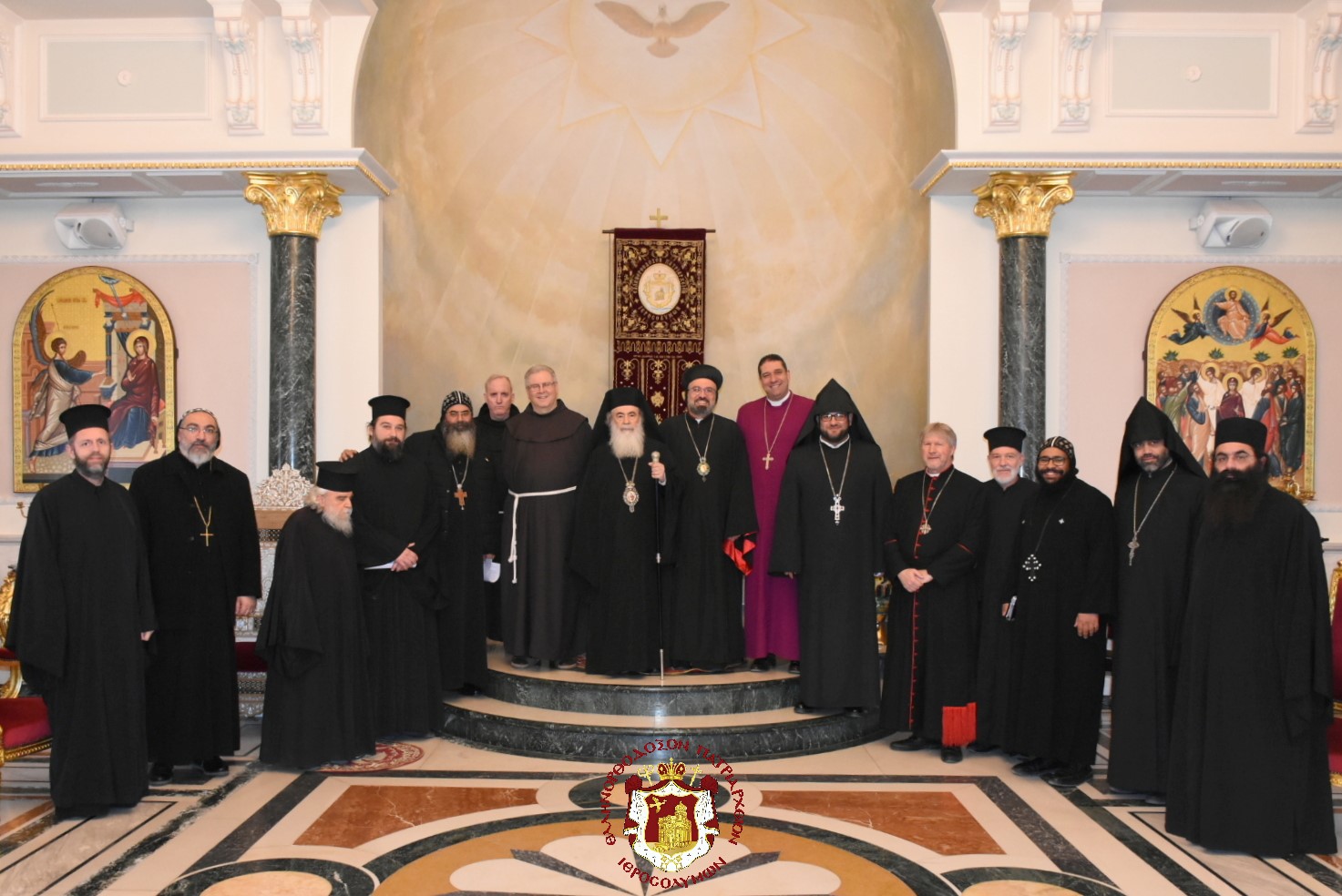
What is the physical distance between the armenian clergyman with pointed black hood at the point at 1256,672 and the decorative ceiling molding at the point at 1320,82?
394 centimetres

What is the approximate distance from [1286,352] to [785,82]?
4.33 m

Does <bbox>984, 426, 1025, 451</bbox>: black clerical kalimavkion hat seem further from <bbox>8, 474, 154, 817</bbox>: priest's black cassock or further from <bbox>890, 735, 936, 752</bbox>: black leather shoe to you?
<bbox>8, 474, 154, 817</bbox>: priest's black cassock

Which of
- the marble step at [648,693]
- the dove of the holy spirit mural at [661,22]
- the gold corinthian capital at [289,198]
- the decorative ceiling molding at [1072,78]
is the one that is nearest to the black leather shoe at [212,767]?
the marble step at [648,693]

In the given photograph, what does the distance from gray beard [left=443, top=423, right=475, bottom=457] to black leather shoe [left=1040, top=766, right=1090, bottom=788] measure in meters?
3.71

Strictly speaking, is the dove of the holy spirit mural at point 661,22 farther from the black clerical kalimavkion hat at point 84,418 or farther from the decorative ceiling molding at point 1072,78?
the black clerical kalimavkion hat at point 84,418

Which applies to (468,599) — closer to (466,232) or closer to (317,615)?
(317,615)

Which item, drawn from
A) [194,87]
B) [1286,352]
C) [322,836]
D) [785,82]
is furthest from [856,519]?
[194,87]

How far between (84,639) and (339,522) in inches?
51.3

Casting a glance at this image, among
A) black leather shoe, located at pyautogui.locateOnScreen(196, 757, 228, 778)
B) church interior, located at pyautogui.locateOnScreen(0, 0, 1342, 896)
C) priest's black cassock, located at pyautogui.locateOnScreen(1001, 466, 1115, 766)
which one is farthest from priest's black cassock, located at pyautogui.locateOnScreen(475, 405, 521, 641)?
priest's black cassock, located at pyautogui.locateOnScreen(1001, 466, 1115, 766)

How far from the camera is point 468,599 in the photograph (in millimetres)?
6977

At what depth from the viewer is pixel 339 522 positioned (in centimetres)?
613

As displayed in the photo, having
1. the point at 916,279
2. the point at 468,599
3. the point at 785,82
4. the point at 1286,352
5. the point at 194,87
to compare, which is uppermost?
the point at 785,82

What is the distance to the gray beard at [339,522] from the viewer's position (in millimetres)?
6121

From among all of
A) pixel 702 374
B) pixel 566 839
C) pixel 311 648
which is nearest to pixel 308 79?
pixel 702 374
